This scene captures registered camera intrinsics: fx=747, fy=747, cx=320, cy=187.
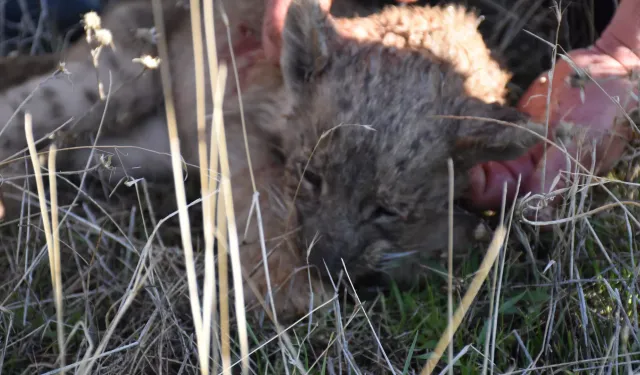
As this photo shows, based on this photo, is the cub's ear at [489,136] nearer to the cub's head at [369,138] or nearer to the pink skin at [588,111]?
the cub's head at [369,138]

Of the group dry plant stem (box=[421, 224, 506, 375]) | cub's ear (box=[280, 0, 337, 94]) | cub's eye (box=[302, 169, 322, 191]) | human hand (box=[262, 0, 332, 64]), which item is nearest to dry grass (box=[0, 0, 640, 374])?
dry plant stem (box=[421, 224, 506, 375])

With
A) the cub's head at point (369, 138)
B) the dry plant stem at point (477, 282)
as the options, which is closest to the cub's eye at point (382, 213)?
the cub's head at point (369, 138)

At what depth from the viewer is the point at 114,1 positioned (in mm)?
3764

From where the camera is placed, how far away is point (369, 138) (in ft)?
8.24

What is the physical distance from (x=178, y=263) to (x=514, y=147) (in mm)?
1294

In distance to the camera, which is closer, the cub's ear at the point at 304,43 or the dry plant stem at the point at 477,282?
the dry plant stem at the point at 477,282

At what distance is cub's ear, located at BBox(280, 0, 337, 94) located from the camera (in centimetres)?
259

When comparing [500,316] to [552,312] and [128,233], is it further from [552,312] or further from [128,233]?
[128,233]

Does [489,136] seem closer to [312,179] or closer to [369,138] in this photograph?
[369,138]

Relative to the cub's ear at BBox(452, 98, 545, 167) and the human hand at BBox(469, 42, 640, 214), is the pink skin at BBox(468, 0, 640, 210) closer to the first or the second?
the human hand at BBox(469, 42, 640, 214)

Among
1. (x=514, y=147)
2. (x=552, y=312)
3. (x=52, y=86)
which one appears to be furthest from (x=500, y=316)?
(x=52, y=86)

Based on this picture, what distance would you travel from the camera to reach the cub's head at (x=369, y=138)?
2.55 meters

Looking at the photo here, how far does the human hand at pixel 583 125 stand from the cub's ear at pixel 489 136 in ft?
0.52

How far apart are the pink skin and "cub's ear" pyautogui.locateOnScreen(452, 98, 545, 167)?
173 millimetres
